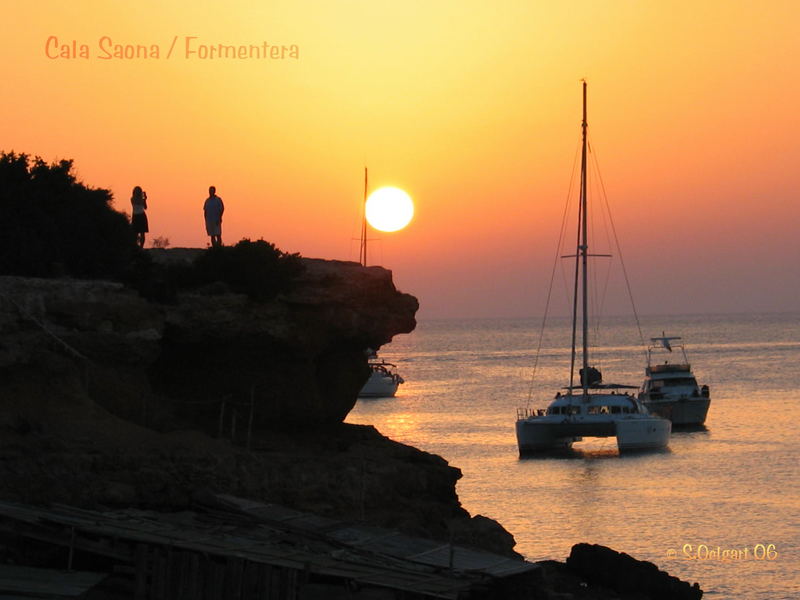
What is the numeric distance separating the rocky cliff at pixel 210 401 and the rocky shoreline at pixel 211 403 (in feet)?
0.08

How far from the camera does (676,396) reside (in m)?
67.5

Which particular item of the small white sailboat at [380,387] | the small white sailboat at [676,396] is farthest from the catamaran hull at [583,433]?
the small white sailboat at [380,387]

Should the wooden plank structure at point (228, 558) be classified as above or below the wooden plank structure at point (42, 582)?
above

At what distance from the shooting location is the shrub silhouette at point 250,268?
71.3 ft

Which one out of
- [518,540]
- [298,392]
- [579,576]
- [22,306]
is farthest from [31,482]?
[518,540]

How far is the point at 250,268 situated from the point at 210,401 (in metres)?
2.34

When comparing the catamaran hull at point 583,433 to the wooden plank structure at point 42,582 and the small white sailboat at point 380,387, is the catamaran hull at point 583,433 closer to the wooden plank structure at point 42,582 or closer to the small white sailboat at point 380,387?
the small white sailboat at point 380,387

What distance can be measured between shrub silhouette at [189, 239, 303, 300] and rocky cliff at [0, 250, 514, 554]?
0.77 feet

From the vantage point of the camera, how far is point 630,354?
6388 inches

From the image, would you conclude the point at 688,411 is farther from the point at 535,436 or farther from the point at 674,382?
the point at 535,436

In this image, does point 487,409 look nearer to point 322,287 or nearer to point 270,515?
point 322,287

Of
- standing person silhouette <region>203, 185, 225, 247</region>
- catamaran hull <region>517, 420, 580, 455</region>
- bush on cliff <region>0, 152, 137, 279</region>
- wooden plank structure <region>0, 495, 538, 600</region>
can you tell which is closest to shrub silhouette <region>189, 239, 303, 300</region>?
bush on cliff <region>0, 152, 137, 279</region>

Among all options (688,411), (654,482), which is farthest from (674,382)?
(654,482)

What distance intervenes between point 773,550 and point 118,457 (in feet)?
62.4
